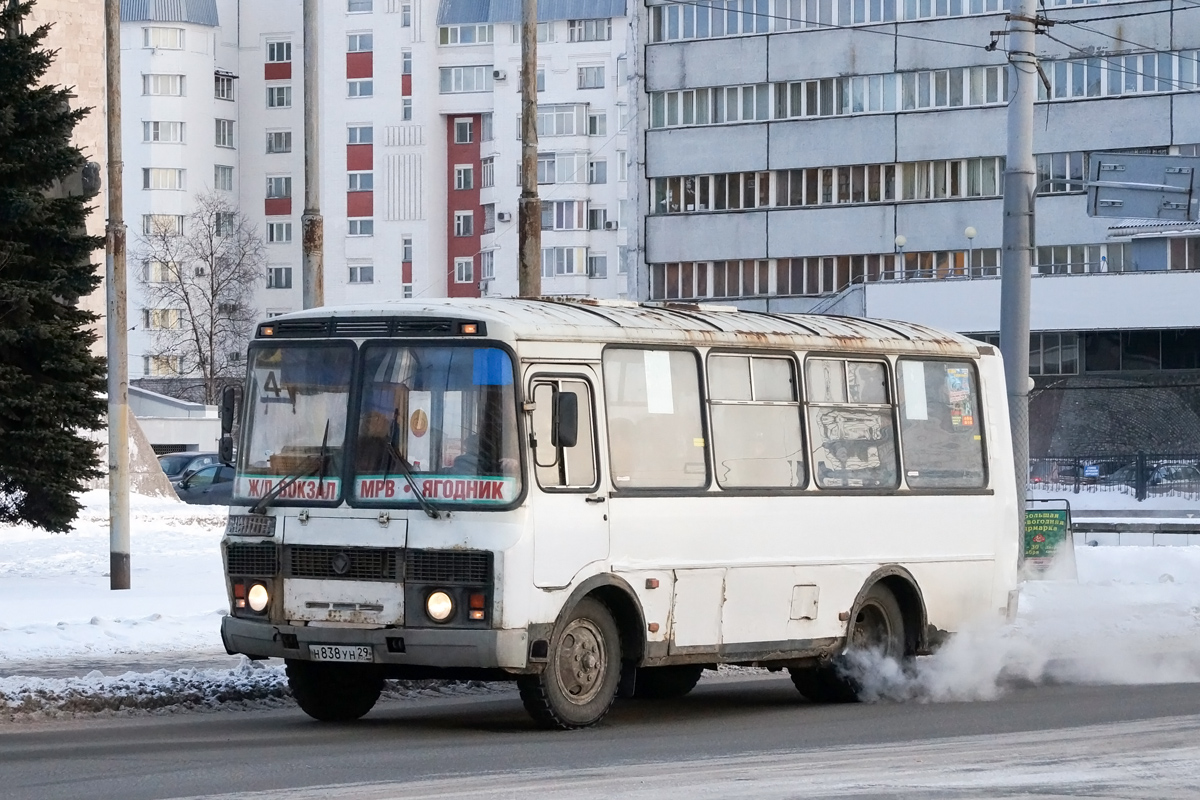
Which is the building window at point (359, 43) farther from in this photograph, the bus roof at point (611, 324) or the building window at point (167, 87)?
the bus roof at point (611, 324)

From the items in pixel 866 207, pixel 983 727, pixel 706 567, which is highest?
pixel 866 207

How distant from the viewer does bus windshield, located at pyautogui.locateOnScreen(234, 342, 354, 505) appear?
11.6 meters

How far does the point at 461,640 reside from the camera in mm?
11078

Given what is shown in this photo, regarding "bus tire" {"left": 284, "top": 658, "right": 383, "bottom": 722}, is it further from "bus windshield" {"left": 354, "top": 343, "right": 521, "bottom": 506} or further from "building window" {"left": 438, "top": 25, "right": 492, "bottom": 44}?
"building window" {"left": 438, "top": 25, "right": 492, "bottom": 44}

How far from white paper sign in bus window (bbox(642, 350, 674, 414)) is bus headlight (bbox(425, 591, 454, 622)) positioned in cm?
183

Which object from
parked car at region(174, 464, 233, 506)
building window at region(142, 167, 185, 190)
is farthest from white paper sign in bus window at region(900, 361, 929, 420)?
building window at region(142, 167, 185, 190)

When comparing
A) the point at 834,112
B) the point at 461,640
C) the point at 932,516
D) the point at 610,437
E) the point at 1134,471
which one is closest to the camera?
the point at 461,640

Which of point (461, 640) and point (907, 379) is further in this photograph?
point (907, 379)

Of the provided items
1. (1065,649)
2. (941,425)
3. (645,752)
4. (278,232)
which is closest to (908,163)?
(278,232)

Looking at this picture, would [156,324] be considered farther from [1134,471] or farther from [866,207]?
[1134,471]

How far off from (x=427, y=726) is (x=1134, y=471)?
110 feet

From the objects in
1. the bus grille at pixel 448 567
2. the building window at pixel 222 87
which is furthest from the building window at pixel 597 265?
the bus grille at pixel 448 567

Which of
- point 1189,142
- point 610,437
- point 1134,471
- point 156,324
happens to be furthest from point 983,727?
point 156,324

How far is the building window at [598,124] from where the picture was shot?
99.8 meters
